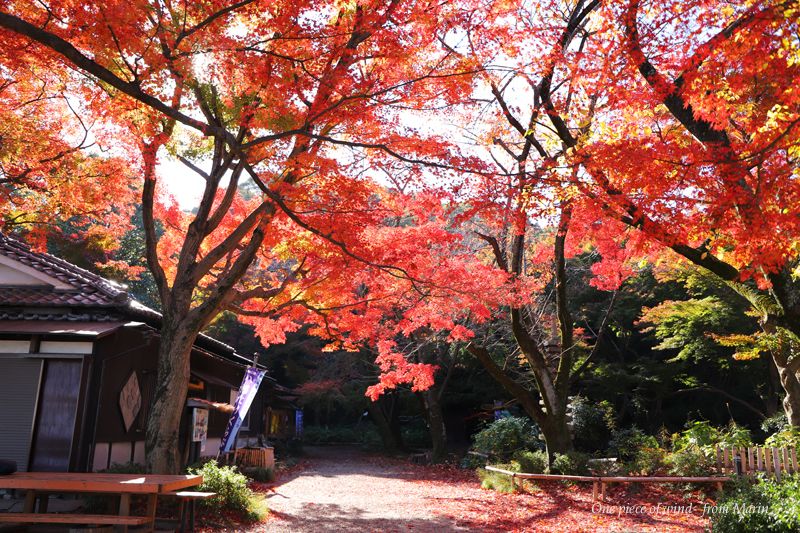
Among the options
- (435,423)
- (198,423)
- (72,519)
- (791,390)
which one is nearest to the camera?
(72,519)

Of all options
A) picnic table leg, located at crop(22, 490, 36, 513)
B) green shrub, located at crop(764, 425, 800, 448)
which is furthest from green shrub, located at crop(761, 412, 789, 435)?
picnic table leg, located at crop(22, 490, 36, 513)

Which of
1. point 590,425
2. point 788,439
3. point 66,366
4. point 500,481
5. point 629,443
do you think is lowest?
point 500,481

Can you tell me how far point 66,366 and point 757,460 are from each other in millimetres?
12957

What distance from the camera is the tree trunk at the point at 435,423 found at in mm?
23250

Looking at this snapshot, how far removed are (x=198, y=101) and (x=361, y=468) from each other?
593 inches

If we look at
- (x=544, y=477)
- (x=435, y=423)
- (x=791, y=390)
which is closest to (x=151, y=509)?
(x=544, y=477)

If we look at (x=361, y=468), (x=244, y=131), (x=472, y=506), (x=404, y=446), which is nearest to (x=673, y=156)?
(x=244, y=131)

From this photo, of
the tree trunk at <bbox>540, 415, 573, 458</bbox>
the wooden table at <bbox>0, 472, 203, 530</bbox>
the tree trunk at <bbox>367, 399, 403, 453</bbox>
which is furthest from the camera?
the tree trunk at <bbox>367, 399, 403, 453</bbox>

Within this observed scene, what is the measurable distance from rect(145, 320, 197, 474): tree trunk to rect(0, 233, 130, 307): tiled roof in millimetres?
1827

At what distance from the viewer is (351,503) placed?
11.9m

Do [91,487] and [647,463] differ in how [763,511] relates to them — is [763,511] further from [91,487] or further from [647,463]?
[91,487]

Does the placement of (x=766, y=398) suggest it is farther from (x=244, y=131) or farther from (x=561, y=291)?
(x=244, y=131)

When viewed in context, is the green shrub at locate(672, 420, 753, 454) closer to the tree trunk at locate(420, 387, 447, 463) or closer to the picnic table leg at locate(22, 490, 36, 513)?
the tree trunk at locate(420, 387, 447, 463)

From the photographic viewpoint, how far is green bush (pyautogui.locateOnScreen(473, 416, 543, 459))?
17.9 m
